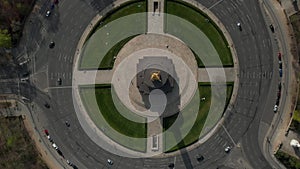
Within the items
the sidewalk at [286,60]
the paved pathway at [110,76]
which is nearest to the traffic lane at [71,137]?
the paved pathway at [110,76]

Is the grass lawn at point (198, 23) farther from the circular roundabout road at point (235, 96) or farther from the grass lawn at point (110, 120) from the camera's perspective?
the grass lawn at point (110, 120)

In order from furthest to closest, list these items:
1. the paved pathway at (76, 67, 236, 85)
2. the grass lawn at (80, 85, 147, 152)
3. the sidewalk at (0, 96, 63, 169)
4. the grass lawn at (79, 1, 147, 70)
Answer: the sidewalk at (0, 96, 63, 169), the grass lawn at (79, 1, 147, 70), the grass lawn at (80, 85, 147, 152), the paved pathway at (76, 67, 236, 85)

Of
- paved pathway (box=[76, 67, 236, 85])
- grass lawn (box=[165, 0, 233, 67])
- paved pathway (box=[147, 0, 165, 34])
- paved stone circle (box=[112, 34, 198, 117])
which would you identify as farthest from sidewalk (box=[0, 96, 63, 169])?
grass lawn (box=[165, 0, 233, 67])

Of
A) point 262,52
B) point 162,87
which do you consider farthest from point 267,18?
point 162,87

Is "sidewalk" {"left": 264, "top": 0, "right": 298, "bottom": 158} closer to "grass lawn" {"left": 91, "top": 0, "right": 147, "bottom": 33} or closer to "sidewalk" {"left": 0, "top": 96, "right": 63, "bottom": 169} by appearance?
"grass lawn" {"left": 91, "top": 0, "right": 147, "bottom": 33}

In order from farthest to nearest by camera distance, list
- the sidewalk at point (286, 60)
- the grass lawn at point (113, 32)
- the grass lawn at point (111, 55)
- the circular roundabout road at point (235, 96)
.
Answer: the grass lawn at point (111, 55)
the grass lawn at point (113, 32)
the circular roundabout road at point (235, 96)
the sidewalk at point (286, 60)
